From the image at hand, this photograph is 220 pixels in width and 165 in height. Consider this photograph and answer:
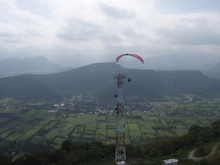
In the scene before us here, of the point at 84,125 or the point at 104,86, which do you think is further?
the point at 104,86

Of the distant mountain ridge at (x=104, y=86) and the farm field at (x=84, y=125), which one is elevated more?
the distant mountain ridge at (x=104, y=86)

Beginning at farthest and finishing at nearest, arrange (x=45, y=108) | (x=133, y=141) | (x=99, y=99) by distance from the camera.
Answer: (x=99, y=99) → (x=45, y=108) → (x=133, y=141)

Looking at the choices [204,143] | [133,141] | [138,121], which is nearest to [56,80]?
[138,121]

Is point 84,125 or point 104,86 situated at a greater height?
point 104,86

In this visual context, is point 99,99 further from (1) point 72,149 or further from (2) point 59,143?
(1) point 72,149

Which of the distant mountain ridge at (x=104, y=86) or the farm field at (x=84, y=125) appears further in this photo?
the distant mountain ridge at (x=104, y=86)
